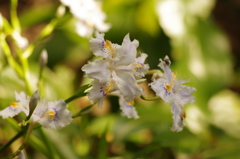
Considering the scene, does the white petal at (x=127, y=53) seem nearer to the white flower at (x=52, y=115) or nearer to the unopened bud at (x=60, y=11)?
the white flower at (x=52, y=115)

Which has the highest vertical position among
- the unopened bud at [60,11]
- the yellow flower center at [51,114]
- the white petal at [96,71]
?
the unopened bud at [60,11]

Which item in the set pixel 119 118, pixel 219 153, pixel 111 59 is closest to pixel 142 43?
pixel 119 118

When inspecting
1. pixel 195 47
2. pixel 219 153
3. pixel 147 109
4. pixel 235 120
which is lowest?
pixel 219 153

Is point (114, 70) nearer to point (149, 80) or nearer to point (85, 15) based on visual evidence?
point (85, 15)

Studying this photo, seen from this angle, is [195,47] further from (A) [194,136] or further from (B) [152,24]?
(A) [194,136]

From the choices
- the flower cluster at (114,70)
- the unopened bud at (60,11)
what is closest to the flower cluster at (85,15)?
the unopened bud at (60,11)

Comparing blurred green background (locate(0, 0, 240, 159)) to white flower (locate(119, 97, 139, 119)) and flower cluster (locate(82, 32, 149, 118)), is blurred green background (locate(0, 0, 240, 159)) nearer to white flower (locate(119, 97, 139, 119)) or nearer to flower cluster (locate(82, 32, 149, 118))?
white flower (locate(119, 97, 139, 119))
